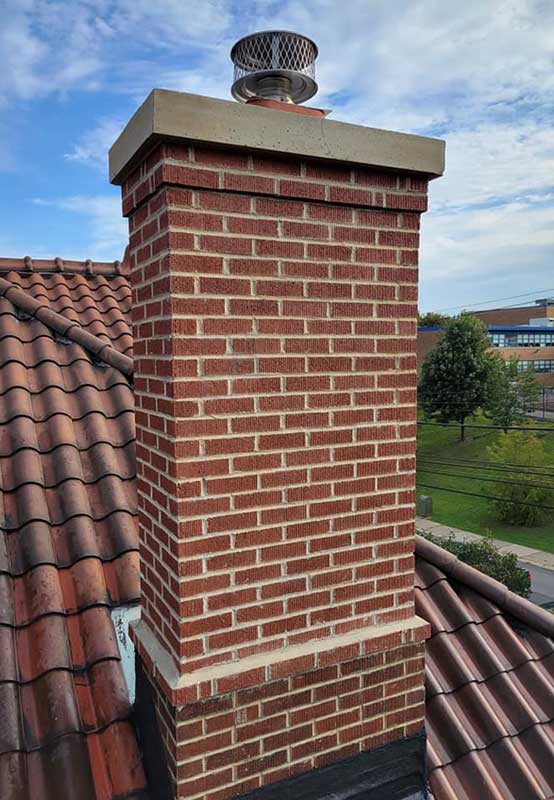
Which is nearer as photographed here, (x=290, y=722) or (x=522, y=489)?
(x=290, y=722)

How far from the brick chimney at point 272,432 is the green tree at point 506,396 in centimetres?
3379

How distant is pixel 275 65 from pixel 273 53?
57mm

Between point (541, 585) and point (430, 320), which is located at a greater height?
point (430, 320)

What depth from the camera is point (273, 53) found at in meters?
2.30

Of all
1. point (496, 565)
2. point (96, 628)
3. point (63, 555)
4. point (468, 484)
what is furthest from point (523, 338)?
point (96, 628)

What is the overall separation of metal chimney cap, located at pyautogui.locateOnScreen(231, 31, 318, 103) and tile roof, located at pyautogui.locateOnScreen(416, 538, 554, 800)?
271 cm

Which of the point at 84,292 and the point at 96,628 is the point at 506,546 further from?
the point at 96,628

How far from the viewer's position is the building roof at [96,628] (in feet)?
7.13

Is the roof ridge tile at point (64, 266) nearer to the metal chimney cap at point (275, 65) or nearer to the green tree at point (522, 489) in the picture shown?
the metal chimney cap at point (275, 65)

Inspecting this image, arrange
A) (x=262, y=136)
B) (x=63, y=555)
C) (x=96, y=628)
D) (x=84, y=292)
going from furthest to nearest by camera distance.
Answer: (x=84, y=292)
(x=63, y=555)
(x=96, y=628)
(x=262, y=136)

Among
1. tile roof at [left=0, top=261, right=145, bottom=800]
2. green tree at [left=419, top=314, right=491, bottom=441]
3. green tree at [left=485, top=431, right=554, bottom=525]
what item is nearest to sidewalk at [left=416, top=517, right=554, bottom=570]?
green tree at [left=485, top=431, right=554, bottom=525]

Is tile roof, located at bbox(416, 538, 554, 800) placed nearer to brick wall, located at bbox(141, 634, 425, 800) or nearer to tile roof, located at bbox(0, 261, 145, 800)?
brick wall, located at bbox(141, 634, 425, 800)

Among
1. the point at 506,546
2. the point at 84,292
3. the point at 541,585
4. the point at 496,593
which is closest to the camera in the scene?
the point at 496,593

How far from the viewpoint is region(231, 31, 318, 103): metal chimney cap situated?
2.27 meters
